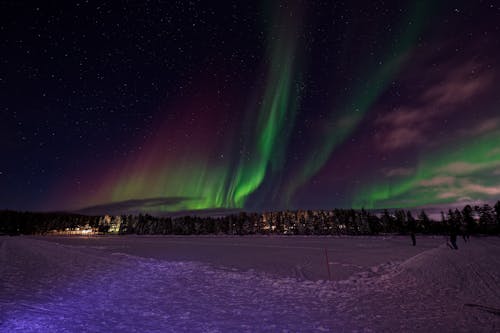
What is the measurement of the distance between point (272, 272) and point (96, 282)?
8409 millimetres

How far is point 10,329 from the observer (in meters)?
6.10

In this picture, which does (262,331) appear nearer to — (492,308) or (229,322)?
(229,322)

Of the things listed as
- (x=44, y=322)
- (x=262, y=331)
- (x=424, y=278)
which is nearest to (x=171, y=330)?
(x=262, y=331)

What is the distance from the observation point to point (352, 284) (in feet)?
35.9

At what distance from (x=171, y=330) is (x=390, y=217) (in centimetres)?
14031

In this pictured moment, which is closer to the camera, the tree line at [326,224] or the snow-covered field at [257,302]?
the snow-covered field at [257,302]

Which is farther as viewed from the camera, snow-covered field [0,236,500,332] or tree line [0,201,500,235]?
tree line [0,201,500,235]

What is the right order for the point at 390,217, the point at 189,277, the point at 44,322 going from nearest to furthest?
the point at 44,322 < the point at 189,277 < the point at 390,217

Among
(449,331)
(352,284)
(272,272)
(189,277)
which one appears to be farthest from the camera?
(272,272)

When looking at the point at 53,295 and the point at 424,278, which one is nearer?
the point at 53,295

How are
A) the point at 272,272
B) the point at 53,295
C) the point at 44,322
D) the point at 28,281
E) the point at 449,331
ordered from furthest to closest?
1. the point at 272,272
2. the point at 28,281
3. the point at 53,295
4. the point at 44,322
5. the point at 449,331

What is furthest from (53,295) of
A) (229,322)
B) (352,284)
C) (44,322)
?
(352,284)

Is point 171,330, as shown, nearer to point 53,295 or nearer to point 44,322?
point 44,322

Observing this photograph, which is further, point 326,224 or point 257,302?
point 326,224
